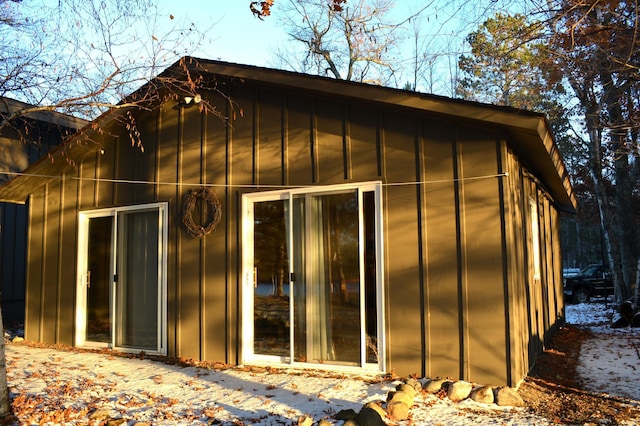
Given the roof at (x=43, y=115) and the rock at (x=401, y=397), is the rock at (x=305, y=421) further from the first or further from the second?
the roof at (x=43, y=115)

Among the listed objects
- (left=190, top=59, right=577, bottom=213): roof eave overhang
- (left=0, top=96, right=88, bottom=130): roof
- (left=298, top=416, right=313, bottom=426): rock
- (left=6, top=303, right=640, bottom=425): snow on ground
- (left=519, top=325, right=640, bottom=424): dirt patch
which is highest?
(left=0, top=96, right=88, bottom=130): roof

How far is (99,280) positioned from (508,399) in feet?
21.0

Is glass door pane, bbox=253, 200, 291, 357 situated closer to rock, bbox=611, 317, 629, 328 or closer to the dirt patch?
the dirt patch

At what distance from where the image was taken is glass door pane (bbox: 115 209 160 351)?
7.82m

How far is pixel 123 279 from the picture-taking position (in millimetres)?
8156

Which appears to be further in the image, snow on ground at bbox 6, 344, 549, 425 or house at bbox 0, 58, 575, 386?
house at bbox 0, 58, 575, 386

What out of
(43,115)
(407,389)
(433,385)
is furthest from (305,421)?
(43,115)

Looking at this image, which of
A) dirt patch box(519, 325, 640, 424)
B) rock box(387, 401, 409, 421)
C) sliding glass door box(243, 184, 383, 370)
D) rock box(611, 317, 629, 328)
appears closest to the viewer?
rock box(387, 401, 409, 421)

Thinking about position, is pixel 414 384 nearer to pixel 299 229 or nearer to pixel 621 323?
pixel 299 229

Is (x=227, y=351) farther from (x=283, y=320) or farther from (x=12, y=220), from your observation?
(x=12, y=220)

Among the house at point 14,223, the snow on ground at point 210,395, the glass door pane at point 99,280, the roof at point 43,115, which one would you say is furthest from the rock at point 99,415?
the house at point 14,223

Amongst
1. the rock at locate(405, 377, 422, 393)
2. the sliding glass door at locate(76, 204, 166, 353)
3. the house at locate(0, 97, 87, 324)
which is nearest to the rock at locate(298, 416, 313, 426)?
the rock at locate(405, 377, 422, 393)

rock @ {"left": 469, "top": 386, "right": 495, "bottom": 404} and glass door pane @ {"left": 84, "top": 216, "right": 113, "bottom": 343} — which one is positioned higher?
glass door pane @ {"left": 84, "top": 216, "right": 113, "bottom": 343}

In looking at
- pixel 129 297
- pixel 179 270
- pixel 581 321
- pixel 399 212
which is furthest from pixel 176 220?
pixel 581 321
